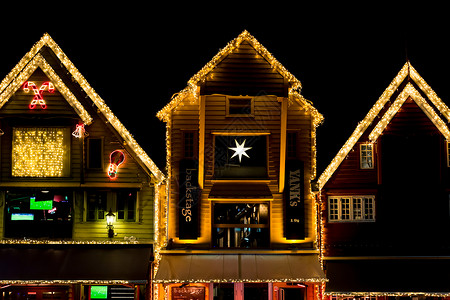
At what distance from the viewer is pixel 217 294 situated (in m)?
21.8

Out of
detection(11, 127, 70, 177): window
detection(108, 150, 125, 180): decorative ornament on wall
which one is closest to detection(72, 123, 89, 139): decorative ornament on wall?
detection(11, 127, 70, 177): window

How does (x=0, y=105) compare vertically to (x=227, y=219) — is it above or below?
above

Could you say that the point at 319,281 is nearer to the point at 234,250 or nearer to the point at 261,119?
the point at 234,250

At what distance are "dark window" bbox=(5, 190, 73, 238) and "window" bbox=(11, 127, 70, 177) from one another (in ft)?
2.61

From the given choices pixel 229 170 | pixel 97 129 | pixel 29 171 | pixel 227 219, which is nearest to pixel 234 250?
pixel 227 219

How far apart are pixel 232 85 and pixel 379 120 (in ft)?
19.7

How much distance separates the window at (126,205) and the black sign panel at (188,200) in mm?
1830

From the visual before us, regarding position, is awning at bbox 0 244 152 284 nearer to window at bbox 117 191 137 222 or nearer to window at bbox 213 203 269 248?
window at bbox 117 191 137 222

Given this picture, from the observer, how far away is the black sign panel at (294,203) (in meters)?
21.5

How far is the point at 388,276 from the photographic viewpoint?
67.9ft

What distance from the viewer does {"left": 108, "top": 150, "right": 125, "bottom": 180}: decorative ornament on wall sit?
2123cm

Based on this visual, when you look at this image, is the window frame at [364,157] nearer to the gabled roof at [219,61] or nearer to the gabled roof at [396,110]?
the gabled roof at [396,110]

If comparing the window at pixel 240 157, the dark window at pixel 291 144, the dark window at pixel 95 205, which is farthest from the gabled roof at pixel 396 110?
the dark window at pixel 95 205

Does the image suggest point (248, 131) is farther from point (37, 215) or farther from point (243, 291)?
point (37, 215)
